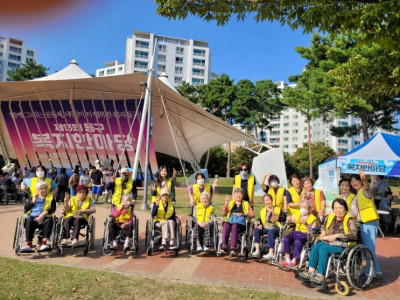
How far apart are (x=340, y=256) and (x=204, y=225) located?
247cm

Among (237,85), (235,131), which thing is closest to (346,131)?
(235,131)

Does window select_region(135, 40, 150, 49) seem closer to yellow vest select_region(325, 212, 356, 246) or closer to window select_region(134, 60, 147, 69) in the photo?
window select_region(134, 60, 147, 69)

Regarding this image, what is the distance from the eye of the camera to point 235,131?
19516mm

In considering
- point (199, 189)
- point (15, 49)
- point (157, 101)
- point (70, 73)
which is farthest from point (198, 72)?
point (199, 189)

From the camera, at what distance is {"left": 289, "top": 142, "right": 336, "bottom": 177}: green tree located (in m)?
48.5

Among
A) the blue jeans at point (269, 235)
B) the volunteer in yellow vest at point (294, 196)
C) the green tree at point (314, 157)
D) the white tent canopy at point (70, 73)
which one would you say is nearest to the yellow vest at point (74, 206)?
the blue jeans at point (269, 235)

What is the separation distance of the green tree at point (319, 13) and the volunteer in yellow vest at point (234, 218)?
3.18 metres

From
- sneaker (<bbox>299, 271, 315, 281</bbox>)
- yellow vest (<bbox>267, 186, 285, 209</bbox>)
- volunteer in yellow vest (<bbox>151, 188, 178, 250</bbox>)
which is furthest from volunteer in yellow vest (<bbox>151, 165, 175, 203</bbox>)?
sneaker (<bbox>299, 271, 315, 281</bbox>)

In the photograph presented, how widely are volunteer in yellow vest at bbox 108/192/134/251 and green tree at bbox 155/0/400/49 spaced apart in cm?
347

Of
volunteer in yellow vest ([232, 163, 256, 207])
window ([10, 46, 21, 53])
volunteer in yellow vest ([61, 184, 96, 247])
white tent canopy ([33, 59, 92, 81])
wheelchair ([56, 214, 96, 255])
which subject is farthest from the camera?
window ([10, 46, 21, 53])

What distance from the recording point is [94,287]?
4.29 meters

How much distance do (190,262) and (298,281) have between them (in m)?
1.87

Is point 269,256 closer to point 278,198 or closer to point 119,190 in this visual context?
point 278,198

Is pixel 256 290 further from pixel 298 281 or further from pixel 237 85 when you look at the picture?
pixel 237 85
